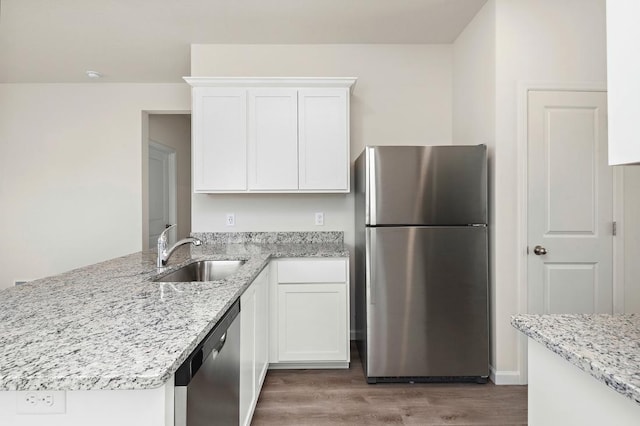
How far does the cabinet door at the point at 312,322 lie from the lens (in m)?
2.51

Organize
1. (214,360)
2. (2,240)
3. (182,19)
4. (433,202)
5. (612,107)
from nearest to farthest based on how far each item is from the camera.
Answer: (612,107) < (214,360) < (433,202) < (182,19) < (2,240)

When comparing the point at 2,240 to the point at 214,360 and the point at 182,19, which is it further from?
the point at 214,360

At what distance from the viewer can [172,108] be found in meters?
3.95

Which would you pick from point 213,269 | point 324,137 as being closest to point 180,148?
point 324,137

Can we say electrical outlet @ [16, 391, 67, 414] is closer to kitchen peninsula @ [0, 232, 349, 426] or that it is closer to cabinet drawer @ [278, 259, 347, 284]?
kitchen peninsula @ [0, 232, 349, 426]

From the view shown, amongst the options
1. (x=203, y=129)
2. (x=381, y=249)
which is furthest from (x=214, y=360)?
(x=203, y=129)

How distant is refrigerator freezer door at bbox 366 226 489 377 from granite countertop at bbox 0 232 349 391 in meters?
0.95

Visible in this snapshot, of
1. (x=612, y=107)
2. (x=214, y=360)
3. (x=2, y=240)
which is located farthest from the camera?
(x=2, y=240)

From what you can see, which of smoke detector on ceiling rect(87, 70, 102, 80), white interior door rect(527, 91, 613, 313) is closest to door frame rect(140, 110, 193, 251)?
smoke detector on ceiling rect(87, 70, 102, 80)

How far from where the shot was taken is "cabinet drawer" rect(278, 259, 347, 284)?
2510 mm

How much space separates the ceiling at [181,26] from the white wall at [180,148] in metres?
1.26

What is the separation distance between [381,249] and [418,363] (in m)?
0.80

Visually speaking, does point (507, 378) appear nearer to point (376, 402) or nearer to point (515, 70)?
point (376, 402)

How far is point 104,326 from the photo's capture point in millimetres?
975
